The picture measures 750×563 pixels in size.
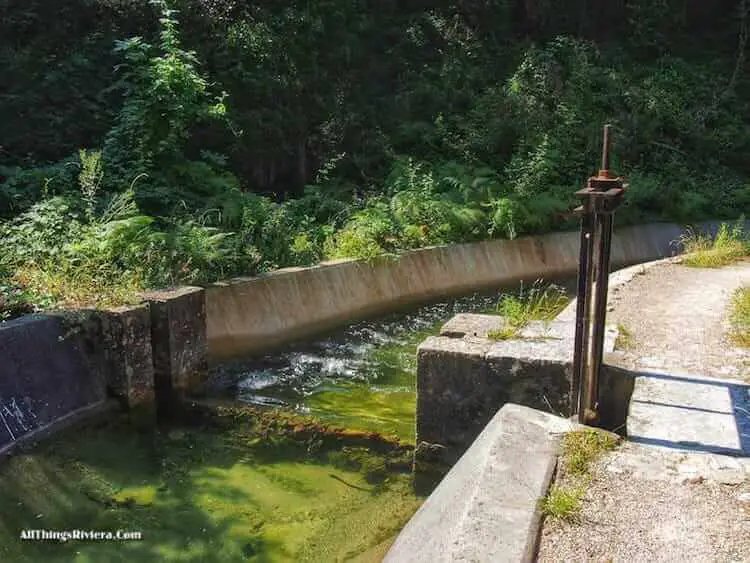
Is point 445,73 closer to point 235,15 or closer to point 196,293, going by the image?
point 235,15

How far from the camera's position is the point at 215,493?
5398mm

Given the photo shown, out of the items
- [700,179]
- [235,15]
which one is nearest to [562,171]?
[700,179]

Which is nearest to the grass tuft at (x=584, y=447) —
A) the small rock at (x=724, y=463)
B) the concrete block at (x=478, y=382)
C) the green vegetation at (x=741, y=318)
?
the small rock at (x=724, y=463)

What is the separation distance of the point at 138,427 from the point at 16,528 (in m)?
1.86

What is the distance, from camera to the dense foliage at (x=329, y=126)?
8.79 meters

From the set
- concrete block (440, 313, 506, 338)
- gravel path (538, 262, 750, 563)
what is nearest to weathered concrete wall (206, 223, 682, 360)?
concrete block (440, 313, 506, 338)

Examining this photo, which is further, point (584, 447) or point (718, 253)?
point (718, 253)

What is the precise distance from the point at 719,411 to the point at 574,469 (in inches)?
52.8

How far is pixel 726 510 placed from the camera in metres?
3.62

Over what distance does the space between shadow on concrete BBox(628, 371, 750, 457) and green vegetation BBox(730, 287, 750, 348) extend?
120cm

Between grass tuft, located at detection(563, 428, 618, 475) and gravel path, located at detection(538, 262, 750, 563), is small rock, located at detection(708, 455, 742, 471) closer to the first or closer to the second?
gravel path, located at detection(538, 262, 750, 563)

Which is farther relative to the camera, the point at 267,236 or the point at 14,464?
the point at 267,236

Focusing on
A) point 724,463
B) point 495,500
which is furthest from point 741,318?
point 495,500

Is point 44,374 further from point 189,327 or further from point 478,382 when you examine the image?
point 478,382
